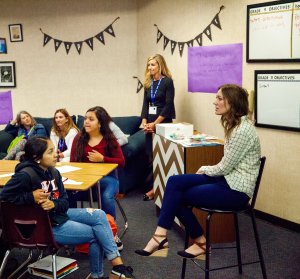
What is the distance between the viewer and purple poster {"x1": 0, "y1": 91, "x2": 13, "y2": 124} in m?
6.53

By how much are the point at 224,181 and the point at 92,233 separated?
2.91 ft

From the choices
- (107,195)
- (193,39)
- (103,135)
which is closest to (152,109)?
(193,39)

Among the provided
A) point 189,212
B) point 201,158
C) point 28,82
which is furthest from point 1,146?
point 189,212

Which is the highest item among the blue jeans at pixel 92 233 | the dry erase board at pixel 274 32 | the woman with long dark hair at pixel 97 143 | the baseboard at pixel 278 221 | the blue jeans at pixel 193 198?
the dry erase board at pixel 274 32

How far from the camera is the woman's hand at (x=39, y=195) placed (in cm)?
262

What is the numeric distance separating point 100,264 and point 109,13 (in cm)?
427

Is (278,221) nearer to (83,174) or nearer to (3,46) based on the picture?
(83,174)

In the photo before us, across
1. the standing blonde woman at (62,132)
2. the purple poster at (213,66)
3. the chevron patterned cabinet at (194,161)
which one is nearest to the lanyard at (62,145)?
the standing blonde woman at (62,132)

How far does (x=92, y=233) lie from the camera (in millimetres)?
2877

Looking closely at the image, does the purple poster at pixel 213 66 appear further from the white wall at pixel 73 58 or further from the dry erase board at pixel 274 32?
the white wall at pixel 73 58

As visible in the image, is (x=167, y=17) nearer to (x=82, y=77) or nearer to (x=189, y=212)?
(x=82, y=77)

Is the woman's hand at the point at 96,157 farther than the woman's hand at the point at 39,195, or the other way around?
the woman's hand at the point at 96,157

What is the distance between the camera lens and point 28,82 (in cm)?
653

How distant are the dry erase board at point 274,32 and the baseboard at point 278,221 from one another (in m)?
1.41
